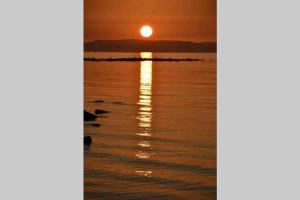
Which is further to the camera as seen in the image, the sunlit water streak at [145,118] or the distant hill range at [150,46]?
the sunlit water streak at [145,118]

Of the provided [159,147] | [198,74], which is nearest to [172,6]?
[159,147]

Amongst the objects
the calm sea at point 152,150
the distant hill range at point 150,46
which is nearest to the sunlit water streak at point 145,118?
the calm sea at point 152,150

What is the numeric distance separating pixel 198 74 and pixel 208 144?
10347 mm

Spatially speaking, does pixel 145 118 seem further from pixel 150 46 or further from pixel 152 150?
pixel 150 46

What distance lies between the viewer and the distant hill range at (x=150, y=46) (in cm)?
744

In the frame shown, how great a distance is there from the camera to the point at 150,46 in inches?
323

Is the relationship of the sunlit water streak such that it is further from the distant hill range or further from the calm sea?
the distant hill range

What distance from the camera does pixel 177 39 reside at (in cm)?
822

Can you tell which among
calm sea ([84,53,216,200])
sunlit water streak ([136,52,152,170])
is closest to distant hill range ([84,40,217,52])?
calm sea ([84,53,216,200])

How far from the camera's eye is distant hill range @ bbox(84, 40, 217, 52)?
24.4 feet

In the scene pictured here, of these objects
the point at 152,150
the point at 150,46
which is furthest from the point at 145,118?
the point at 150,46

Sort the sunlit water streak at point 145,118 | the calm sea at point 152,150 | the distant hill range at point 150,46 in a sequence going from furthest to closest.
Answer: the sunlit water streak at point 145,118
the distant hill range at point 150,46
the calm sea at point 152,150

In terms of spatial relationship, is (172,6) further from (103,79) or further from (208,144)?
(103,79)

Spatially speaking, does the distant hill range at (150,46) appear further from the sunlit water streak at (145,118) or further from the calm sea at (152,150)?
the sunlit water streak at (145,118)
